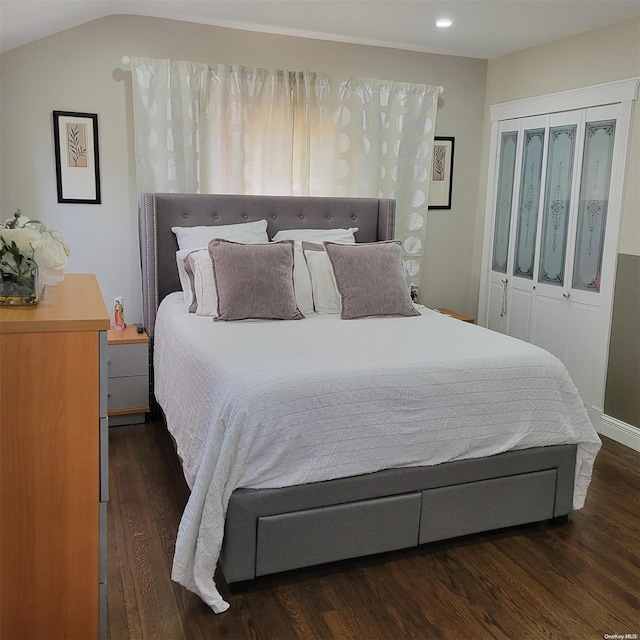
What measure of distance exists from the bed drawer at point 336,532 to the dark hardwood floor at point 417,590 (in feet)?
0.32

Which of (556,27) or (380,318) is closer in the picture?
(380,318)

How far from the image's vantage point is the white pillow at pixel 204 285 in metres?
3.58

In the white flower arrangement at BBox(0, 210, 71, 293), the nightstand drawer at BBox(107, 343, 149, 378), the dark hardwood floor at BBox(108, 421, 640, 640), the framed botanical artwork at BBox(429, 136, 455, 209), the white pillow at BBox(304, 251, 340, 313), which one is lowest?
the dark hardwood floor at BBox(108, 421, 640, 640)

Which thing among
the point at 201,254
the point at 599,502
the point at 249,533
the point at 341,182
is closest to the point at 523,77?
the point at 341,182

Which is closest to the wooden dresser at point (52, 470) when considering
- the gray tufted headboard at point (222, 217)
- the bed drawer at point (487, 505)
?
the bed drawer at point (487, 505)

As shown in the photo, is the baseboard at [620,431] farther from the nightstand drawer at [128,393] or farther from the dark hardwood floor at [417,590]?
the nightstand drawer at [128,393]

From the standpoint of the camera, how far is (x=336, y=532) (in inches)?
97.0

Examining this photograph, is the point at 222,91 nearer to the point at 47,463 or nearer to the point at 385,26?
the point at 385,26

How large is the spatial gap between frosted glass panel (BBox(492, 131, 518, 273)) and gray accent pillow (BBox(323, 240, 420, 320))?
1386 mm

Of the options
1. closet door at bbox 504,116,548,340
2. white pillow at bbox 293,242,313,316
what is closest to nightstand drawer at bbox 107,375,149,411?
white pillow at bbox 293,242,313,316

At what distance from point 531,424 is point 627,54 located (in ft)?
7.99

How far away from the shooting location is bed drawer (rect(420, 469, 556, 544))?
104 inches

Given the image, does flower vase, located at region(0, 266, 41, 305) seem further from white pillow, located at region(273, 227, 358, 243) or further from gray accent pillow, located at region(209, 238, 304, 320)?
white pillow, located at region(273, 227, 358, 243)

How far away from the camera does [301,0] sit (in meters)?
3.63
